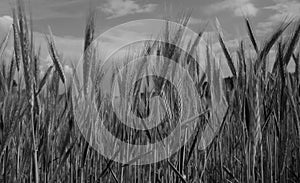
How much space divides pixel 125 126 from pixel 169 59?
33 cm

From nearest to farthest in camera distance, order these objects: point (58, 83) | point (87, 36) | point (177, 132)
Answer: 1. point (87, 36)
2. point (177, 132)
3. point (58, 83)

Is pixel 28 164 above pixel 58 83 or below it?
below

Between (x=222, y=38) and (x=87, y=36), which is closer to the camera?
(x=87, y=36)

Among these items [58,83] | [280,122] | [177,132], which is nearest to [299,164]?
[280,122]

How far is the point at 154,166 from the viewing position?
1577 mm

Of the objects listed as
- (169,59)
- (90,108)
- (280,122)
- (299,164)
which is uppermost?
(169,59)

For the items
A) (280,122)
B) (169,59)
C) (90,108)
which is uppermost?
(169,59)

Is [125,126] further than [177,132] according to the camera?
Yes

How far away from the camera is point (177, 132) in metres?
1.48

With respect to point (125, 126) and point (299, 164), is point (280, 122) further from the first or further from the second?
point (125, 126)

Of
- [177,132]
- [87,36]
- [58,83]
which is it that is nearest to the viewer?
[87,36]

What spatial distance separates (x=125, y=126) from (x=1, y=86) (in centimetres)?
46

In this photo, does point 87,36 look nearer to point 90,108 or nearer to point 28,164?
point 90,108

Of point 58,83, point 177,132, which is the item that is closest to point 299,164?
point 177,132
